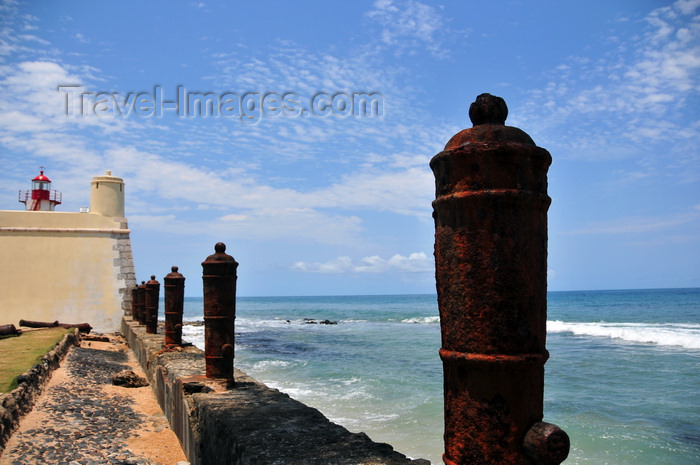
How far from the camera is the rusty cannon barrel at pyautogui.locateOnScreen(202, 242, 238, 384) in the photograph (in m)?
5.41

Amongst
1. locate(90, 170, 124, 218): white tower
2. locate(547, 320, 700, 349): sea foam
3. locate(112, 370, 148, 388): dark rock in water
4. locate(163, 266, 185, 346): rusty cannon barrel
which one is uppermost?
locate(90, 170, 124, 218): white tower

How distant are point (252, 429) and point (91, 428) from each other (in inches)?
163

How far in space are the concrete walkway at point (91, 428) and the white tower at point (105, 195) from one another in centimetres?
1023

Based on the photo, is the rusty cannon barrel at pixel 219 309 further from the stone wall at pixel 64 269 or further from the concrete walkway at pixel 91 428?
the stone wall at pixel 64 269

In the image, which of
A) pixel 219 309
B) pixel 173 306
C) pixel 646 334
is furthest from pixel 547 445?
pixel 646 334

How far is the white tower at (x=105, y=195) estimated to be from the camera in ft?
63.0

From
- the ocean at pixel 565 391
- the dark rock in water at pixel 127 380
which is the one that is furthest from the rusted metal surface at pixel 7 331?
the ocean at pixel 565 391

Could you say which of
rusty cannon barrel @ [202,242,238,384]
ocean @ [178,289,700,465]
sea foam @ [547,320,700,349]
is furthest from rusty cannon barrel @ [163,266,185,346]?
sea foam @ [547,320,700,349]

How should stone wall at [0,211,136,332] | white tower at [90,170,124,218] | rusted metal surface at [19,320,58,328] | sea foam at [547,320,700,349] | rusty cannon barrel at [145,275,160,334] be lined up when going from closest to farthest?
1. rusty cannon barrel at [145,275,160,334]
2. rusted metal surface at [19,320,58,328]
3. stone wall at [0,211,136,332]
4. white tower at [90,170,124,218]
5. sea foam at [547,320,700,349]

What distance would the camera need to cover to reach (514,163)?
175cm

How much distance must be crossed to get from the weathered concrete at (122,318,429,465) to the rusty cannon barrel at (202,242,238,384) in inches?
6.7

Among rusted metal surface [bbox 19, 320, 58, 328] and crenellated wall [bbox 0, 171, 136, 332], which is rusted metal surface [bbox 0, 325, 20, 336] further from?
crenellated wall [bbox 0, 171, 136, 332]

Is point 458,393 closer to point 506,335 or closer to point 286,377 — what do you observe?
point 506,335

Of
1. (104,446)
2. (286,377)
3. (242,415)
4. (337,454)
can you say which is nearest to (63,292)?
(286,377)
